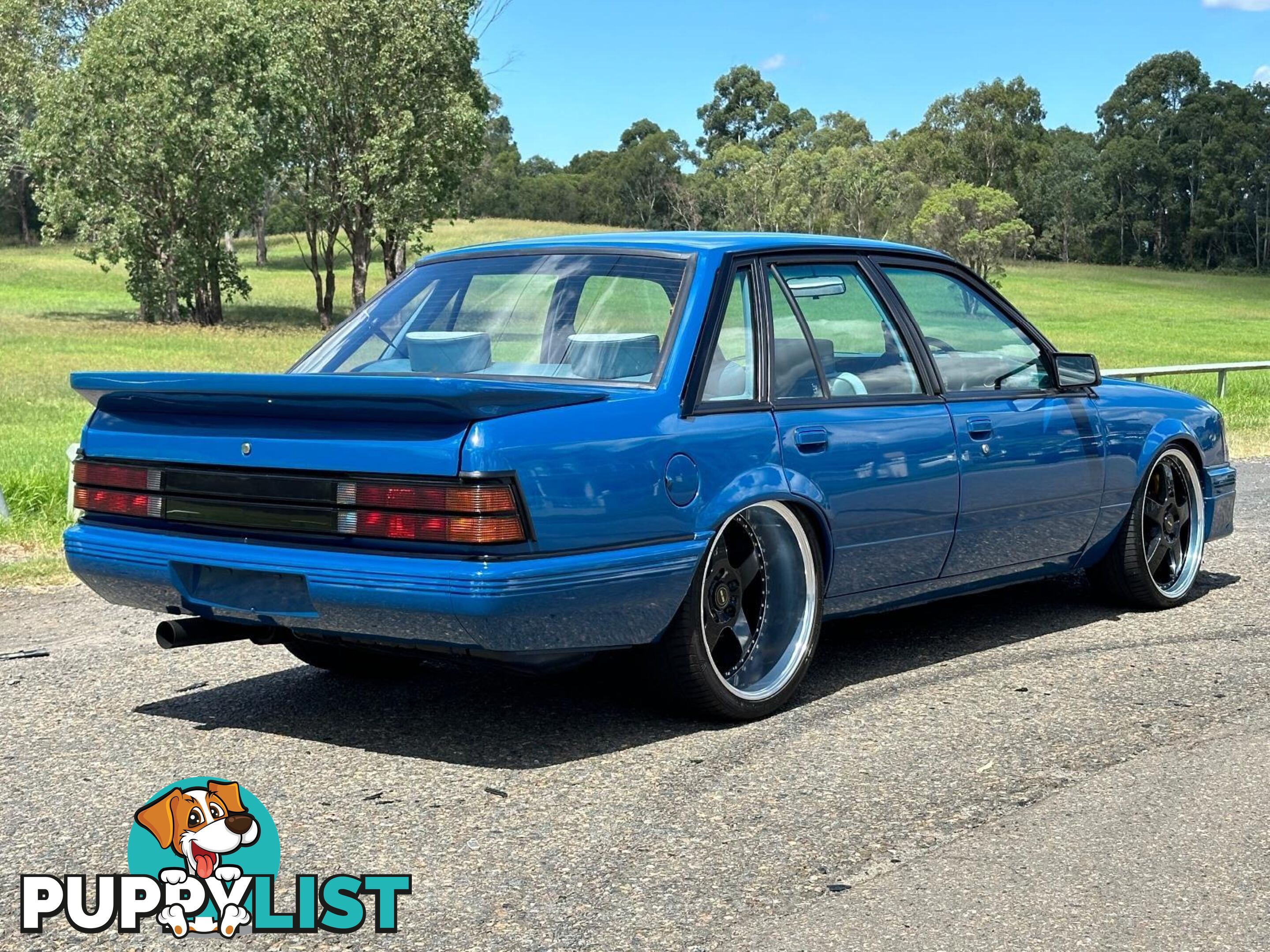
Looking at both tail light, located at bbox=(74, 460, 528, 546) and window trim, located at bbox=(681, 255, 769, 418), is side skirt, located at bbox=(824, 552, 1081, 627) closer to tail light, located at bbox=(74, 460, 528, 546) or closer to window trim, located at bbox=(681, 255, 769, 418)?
window trim, located at bbox=(681, 255, 769, 418)

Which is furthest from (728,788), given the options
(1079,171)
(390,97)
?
(1079,171)

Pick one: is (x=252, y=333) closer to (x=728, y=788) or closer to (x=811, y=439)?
(x=811, y=439)

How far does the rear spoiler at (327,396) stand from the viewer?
4.21 m

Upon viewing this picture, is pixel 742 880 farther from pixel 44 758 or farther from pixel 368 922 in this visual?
pixel 44 758

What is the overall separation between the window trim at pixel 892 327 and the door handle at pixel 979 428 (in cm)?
16

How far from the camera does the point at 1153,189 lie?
12106 cm

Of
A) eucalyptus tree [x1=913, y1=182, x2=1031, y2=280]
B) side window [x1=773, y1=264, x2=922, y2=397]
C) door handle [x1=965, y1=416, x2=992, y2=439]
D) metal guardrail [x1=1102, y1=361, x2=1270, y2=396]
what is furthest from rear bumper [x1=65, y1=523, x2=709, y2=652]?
eucalyptus tree [x1=913, y1=182, x2=1031, y2=280]

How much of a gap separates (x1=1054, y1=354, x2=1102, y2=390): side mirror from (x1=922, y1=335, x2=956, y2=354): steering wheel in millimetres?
507

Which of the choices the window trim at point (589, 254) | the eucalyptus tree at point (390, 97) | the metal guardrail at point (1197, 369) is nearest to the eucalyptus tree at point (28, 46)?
the eucalyptus tree at point (390, 97)

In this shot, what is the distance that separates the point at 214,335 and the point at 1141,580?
1549 inches

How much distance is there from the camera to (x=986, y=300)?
6.32 metres

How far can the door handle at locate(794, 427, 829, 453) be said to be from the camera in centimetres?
512

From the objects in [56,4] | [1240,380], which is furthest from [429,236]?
[1240,380]

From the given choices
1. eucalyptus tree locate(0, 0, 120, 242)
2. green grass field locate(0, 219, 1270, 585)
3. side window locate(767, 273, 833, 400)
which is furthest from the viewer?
eucalyptus tree locate(0, 0, 120, 242)
